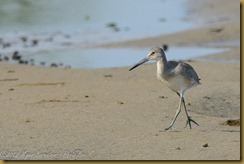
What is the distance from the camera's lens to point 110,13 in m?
20.2

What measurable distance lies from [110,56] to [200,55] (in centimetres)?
163

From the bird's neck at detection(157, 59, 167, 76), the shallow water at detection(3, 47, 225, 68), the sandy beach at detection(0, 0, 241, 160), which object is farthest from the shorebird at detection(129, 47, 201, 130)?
the shallow water at detection(3, 47, 225, 68)

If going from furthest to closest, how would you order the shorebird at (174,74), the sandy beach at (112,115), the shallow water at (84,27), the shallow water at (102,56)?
the shallow water at (84,27) → the shallow water at (102,56) → the shorebird at (174,74) → the sandy beach at (112,115)

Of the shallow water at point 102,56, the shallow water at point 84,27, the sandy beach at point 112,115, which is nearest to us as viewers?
the sandy beach at point 112,115

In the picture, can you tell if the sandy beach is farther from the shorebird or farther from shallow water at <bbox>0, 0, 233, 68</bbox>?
shallow water at <bbox>0, 0, 233, 68</bbox>

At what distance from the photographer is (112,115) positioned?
26.7 ft

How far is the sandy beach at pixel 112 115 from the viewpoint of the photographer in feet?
22.2

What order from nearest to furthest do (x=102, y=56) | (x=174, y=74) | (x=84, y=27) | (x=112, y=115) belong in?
(x=174, y=74) → (x=112, y=115) → (x=102, y=56) → (x=84, y=27)

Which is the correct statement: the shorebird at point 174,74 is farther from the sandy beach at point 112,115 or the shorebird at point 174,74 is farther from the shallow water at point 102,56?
the shallow water at point 102,56

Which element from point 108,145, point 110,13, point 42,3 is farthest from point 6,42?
point 108,145

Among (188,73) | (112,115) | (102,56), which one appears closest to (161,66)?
(188,73)

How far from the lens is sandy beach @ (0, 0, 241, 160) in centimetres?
678

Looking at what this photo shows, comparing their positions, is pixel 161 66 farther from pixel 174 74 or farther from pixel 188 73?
pixel 188 73

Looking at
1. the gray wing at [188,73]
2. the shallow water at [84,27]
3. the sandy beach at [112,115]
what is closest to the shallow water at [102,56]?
the shallow water at [84,27]
